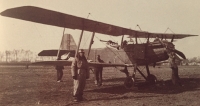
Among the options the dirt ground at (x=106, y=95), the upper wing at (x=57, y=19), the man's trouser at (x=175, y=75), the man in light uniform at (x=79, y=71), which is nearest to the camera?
the upper wing at (x=57, y=19)

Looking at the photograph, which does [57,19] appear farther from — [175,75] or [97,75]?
[175,75]

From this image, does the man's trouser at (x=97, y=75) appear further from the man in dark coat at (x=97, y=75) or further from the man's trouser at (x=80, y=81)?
the man's trouser at (x=80, y=81)

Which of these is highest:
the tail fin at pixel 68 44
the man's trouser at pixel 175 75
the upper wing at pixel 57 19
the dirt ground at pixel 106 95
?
the upper wing at pixel 57 19

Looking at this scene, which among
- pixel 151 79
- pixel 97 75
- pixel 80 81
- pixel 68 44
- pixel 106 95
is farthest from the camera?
pixel 68 44

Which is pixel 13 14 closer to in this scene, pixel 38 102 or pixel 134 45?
pixel 38 102

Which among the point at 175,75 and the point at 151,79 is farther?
the point at 151,79

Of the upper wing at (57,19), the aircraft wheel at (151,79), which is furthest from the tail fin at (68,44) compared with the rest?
the aircraft wheel at (151,79)

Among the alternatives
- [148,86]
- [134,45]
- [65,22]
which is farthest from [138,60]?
[65,22]

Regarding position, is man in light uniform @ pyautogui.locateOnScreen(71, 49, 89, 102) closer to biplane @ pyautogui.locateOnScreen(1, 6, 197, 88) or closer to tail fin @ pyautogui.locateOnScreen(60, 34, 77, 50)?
Result: biplane @ pyautogui.locateOnScreen(1, 6, 197, 88)

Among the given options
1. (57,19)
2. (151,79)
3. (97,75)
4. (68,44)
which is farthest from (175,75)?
(68,44)

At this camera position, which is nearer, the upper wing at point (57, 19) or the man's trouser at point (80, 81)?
the upper wing at point (57, 19)

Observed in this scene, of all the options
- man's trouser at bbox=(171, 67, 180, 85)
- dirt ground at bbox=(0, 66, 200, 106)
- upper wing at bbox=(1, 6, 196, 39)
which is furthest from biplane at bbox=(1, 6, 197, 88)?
dirt ground at bbox=(0, 66, 200, 106)
